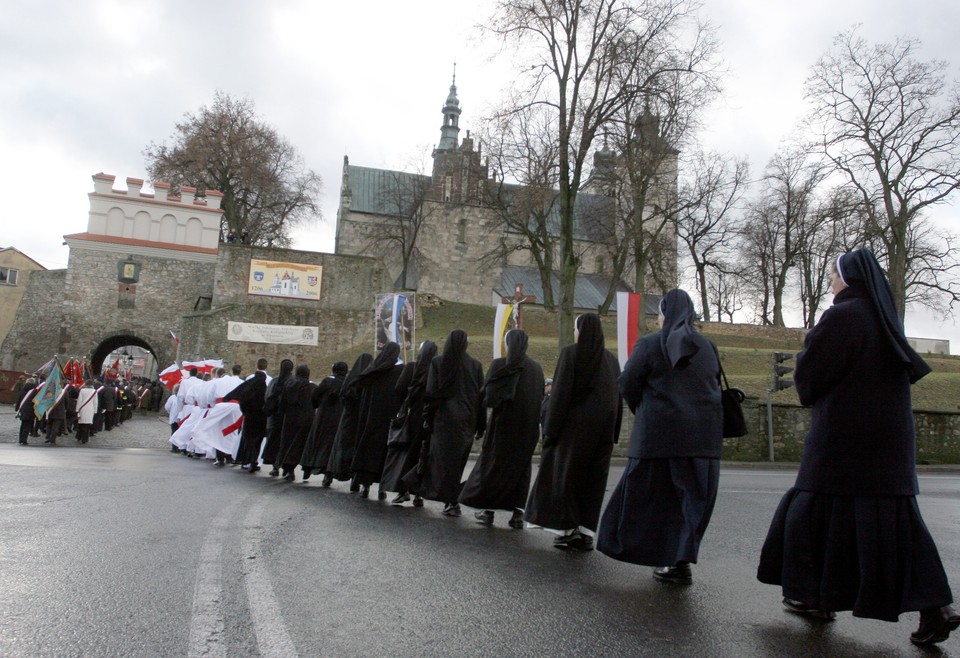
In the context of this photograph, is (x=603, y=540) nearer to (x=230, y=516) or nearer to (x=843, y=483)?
(x=843, y=483)

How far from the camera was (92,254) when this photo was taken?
141 feet

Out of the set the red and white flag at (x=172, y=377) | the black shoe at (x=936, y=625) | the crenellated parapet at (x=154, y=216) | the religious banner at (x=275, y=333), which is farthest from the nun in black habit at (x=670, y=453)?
the crenellated parapet at (x=154, y=216)

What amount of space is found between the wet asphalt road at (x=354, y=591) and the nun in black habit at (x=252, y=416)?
5246 millimetres

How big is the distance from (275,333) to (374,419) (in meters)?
31.9

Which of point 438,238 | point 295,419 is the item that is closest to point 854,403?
point 295,419

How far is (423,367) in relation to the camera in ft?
31.4

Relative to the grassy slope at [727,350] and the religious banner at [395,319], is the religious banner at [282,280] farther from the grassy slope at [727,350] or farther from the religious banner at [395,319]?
the religious banner at [395,319]

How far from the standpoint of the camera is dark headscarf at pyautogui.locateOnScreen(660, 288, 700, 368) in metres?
5.38

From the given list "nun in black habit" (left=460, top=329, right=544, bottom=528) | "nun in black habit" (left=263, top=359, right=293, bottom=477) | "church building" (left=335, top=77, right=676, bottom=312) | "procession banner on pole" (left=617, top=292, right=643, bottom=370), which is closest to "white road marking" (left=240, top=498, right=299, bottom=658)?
"nun in black habit" (left=460, top=329, right=544, bottom=528)

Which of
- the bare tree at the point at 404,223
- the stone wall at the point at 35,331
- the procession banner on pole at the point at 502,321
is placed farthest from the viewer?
the bare tree at the point at 404,223

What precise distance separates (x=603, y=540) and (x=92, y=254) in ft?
142

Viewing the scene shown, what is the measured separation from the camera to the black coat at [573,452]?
6.68 metres

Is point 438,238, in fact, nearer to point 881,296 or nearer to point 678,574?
point 678,574

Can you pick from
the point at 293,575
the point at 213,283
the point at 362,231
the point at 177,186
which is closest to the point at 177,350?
the point at 213,283
